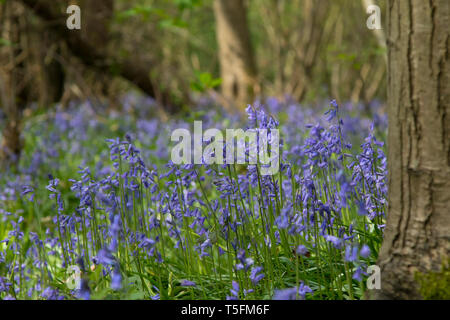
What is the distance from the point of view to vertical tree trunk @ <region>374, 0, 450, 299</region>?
2.05 metres

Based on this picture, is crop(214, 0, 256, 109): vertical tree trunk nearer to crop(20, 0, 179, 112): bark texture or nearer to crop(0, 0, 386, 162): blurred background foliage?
crop(0, 0, 386, 162): blurred background foliage

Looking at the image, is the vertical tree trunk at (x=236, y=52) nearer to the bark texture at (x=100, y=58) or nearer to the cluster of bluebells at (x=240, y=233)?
the bark texture at (x=100, y=58)

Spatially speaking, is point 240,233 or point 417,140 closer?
point 417,140

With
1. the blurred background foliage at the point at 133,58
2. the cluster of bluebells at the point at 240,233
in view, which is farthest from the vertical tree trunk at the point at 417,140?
the blurred background foliage at the point at 133,58

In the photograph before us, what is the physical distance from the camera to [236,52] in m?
9.45

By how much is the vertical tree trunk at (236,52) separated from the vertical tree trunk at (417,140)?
720 cm

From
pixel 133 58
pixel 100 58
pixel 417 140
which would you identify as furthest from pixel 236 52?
pixel 417 140

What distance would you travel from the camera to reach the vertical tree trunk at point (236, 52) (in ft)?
30.7

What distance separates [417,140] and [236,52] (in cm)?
761

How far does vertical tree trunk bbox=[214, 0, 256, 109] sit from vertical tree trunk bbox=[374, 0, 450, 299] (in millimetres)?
7203

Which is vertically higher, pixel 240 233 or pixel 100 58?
pixel 100 58

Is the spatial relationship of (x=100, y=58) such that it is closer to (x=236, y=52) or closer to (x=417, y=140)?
(x=236, y=52)

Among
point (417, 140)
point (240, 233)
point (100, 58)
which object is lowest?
point (240, 233)
